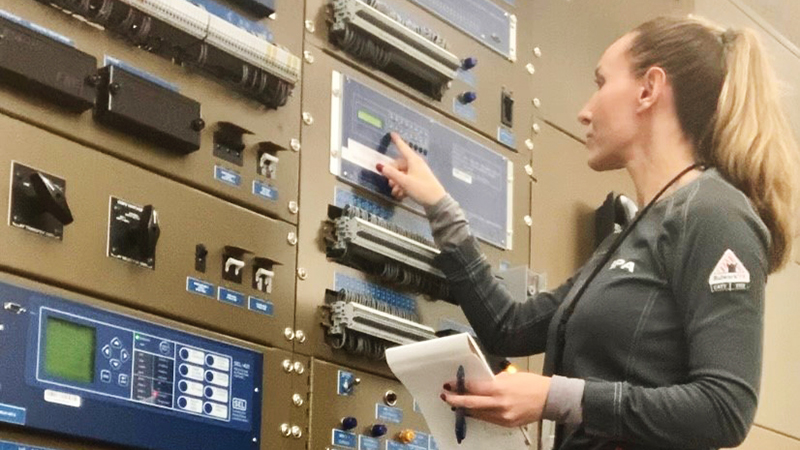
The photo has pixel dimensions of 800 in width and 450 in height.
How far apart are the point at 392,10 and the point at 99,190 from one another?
2.94 feet

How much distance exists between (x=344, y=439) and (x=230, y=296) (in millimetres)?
386

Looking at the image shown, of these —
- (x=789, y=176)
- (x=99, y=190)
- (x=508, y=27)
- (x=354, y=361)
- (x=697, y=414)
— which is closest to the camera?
(x=697, y=414)

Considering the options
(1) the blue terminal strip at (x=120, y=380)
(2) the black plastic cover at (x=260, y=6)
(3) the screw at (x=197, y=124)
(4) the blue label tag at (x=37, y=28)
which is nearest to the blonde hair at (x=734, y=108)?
(2) the black plastic cover at (x=260, y=6)

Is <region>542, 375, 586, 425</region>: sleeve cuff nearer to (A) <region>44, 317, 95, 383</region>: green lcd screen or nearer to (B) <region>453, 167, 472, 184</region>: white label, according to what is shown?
(A) <region>44, 317, 95, 383</region>: green lcd screen

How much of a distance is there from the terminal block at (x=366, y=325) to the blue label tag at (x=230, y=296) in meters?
0.23

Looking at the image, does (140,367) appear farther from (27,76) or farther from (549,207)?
(549,207)

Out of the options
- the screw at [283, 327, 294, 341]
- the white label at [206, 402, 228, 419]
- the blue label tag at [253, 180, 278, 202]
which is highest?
the blue label tag at [253, 180, 278, 202]

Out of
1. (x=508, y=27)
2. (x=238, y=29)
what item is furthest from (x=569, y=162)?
(x=238, y=29)

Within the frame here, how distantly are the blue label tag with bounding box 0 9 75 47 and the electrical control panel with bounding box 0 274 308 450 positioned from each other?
1.25ft

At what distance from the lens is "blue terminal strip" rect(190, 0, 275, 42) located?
2236 millimetres

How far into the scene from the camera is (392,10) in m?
2.66

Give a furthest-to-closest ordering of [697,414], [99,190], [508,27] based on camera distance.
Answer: [508,27]
[99,190]
[697,414]

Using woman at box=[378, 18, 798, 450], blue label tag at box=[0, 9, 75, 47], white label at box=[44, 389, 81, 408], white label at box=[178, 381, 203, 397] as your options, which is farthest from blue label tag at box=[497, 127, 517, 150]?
white label at box=[44, 389, 81, 408]

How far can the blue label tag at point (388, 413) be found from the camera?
8.22 ft
